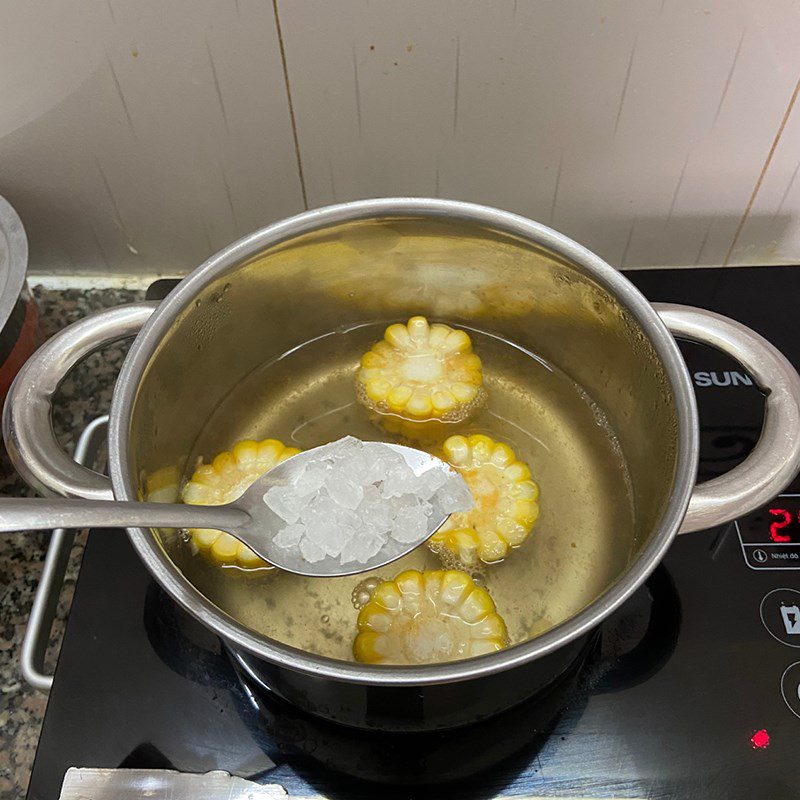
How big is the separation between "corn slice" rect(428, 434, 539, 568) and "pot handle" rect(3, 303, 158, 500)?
301 millimetres

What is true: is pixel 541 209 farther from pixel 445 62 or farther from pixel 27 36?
pixel 27 36

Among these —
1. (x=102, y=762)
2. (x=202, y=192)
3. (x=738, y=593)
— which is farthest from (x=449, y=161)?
(x=102, y=762)

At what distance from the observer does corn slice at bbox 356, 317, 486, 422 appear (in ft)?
2.54

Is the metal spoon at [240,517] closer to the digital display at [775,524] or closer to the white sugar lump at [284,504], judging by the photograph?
the white sugar lump at [284,504]

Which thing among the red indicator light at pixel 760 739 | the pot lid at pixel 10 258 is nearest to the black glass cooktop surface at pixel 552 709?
the red indicator light at pixel 760 739

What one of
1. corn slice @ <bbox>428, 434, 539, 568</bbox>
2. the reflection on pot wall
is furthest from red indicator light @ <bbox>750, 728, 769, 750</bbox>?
the reflection on pot wall

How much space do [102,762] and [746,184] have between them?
0.74 metres

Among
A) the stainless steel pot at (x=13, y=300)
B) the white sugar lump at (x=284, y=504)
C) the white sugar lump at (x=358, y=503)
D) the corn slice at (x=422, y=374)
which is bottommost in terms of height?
the corn slice at (x=422, y=374)

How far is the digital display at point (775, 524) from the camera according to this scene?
0.65 metres

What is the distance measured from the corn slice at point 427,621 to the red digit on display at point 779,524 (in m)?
0.24

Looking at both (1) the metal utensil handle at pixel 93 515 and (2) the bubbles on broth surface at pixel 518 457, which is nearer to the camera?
(1) the metal utensil handle at pixel 93 515

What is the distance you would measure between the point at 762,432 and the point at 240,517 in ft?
1.22

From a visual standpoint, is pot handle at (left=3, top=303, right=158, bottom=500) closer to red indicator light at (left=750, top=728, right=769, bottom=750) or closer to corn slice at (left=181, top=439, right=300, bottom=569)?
corn slice at (left=181, top=439, right=300, bottom=569)

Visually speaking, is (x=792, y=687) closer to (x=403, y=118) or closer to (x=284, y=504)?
(x=284, y=504)
